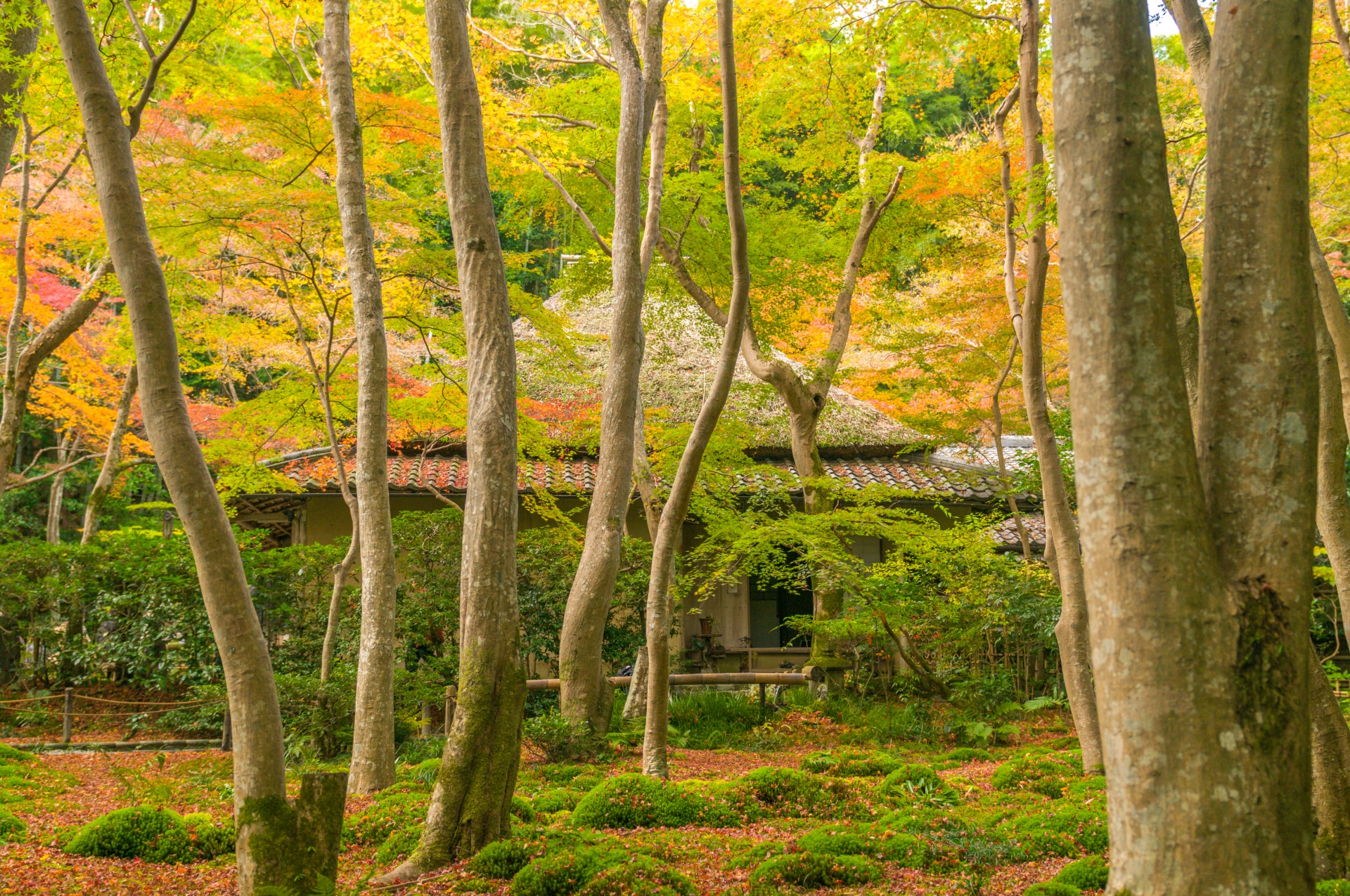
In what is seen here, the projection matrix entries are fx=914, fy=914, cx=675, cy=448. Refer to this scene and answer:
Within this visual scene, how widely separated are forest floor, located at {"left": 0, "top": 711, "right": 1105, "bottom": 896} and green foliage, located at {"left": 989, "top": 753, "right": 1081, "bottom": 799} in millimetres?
14

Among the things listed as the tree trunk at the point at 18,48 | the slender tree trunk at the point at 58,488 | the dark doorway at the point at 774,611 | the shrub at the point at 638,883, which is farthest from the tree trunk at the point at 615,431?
the slender tree trunk at the point at 58,488

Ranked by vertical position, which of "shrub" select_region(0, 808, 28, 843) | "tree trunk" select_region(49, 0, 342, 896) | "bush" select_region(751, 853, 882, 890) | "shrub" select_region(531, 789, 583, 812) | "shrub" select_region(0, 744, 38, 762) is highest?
"tree trunk" select_region(49, 0, 342, 896)

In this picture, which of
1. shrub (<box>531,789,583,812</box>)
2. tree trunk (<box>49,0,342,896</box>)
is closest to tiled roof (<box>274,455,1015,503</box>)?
shrub (<box>531,789,583,812</box>)

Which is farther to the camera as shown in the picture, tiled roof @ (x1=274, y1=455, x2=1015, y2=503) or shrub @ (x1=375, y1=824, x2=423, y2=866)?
tiled roof @ (x1=274, y1=455, x2=1015, y2=503)

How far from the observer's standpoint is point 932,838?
4.37 meters

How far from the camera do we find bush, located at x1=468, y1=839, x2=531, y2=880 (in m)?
3.70

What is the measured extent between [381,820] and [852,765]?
133 inches

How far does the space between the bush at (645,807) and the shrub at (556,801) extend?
24 centimetres

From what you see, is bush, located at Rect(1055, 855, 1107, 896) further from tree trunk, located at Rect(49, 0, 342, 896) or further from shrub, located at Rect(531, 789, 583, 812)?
tree trunk, located at Rect(49, 0, 342, 896)

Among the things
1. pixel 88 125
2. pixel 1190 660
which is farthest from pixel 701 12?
pixel 1190 660

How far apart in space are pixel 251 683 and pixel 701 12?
37.3ft

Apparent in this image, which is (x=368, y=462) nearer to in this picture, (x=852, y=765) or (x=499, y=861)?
(x=499, y=861)

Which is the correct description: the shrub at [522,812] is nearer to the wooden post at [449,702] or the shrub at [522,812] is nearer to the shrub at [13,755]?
the wooden post at [449,702]

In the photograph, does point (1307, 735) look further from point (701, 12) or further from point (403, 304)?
point (701, 12)
